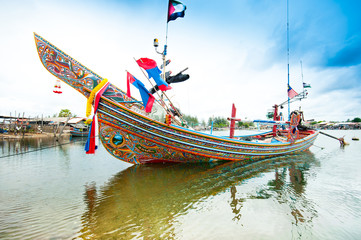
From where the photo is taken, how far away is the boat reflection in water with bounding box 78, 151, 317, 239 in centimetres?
278

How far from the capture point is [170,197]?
13.2ft

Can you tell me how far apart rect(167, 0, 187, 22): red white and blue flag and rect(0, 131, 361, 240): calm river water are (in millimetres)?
7388

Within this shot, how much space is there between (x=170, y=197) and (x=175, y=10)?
8230 mm

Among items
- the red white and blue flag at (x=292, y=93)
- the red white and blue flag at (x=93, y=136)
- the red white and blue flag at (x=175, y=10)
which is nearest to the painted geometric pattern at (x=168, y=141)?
the red white and blue flag at (x=93, y=136)

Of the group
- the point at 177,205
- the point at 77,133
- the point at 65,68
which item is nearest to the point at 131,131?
the point at 65,68

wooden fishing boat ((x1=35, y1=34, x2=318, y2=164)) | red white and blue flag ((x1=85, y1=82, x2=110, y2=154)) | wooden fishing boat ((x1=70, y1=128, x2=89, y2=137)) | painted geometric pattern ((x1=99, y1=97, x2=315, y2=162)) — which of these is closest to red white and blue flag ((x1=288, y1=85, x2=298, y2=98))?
painted geometric pattern ((x1=99, y1=97, x2=315, y2=162))

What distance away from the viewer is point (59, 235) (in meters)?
2.49

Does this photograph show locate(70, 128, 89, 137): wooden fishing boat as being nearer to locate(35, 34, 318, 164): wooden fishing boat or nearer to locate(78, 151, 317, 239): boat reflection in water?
locate(35, 34, 318, 164): wooden fishing boat

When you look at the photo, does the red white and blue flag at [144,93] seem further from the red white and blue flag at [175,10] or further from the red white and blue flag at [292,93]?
the red white and blue flag at [292,93]

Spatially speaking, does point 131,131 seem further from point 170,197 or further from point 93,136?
point 170,197

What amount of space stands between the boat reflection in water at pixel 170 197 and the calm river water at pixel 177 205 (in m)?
0.02

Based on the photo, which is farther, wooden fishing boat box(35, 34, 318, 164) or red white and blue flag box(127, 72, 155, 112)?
red white and blue flag box(127, 72, 155, 112)

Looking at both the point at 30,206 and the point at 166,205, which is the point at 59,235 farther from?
the point at 166,205

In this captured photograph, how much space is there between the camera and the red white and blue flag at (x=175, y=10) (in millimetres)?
7357
